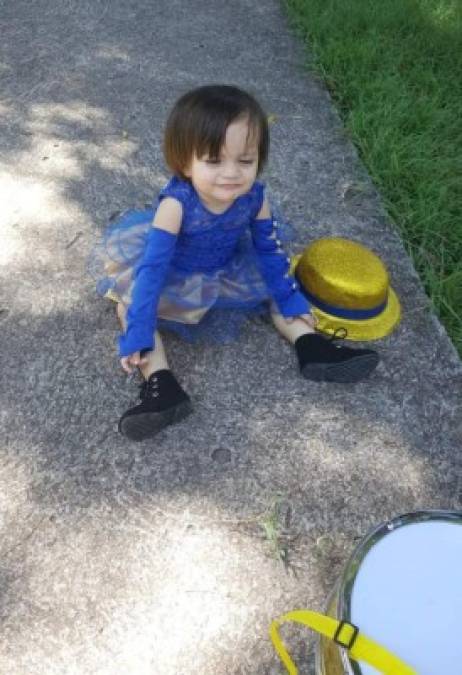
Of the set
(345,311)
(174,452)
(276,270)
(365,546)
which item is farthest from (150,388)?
(365,546)

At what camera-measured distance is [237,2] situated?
14.8ft

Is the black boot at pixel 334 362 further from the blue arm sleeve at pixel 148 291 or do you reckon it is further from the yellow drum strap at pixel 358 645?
the yellow drum strap at pixel 358 645

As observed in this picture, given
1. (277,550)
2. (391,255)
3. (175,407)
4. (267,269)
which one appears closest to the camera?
(277,550)

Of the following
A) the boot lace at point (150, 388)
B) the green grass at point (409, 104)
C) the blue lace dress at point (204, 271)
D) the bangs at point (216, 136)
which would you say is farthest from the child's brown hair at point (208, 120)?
the green grass at point (409, 104)

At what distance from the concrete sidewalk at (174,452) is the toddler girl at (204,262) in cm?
9

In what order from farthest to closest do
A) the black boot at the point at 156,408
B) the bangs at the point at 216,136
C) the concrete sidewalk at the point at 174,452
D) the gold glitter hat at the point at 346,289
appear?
the gold glitter hat at the point at 346,289
the black boot at the point at 156,408
the bangs at the point at 216,136
the concrete sidewalk at the point at 174,452

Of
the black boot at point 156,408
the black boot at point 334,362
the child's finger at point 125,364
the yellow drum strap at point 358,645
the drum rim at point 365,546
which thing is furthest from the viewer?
the black boot at point 334,362

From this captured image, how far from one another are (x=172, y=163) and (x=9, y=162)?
4.18 ft

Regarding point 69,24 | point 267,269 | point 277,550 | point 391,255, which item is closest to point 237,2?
point 69,24

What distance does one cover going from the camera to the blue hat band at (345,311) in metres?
2.24

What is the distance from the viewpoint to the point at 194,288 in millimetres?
2117

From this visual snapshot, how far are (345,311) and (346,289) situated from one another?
0.09 meters

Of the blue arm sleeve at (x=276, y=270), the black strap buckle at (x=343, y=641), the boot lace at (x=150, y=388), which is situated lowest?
the boot lace at (x=150, y=388)

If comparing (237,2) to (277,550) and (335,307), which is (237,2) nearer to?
(335,307)
